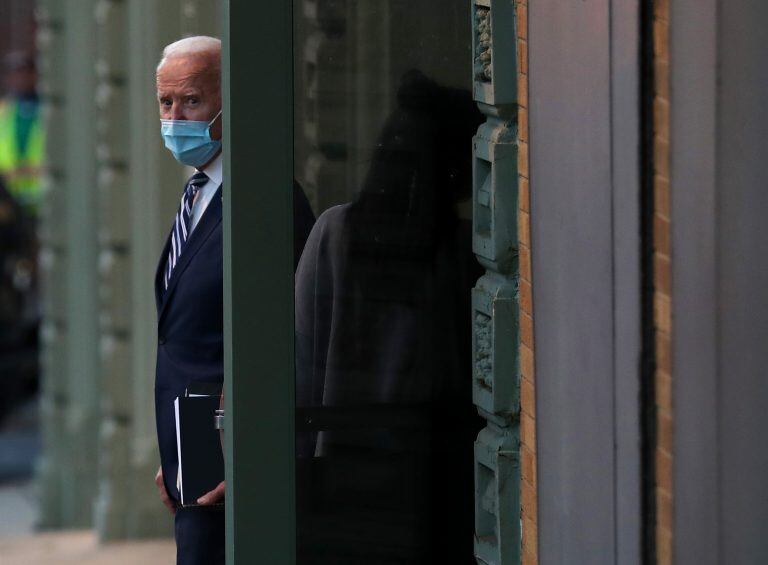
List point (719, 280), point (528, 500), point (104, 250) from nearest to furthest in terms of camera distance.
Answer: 1. point (719, 280)
2. point (528, 500)
3. point (104, 250)

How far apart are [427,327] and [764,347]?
1.06m

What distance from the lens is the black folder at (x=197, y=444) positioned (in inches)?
204

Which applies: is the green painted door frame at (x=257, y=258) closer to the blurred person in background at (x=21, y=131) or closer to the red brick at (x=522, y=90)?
the red brick at (x=522, y=90)

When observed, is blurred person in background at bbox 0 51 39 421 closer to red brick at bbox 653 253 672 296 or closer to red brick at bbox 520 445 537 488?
red brick at bbox 520 445 537 488

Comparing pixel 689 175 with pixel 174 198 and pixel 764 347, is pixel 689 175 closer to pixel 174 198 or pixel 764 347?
pixel 764 347

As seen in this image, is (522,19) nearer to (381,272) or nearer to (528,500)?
(381,272)

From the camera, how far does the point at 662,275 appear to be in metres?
4.34

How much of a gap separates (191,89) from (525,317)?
1.16 m

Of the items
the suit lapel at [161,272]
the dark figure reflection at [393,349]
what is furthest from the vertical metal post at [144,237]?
the dark figure reflection at [393,349]

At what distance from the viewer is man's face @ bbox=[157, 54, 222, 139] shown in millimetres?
5316

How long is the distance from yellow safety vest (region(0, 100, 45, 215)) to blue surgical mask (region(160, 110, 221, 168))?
709 inches

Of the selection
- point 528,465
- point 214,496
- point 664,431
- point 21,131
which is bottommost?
point 214,496

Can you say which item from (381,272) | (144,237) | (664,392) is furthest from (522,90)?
(144,237)

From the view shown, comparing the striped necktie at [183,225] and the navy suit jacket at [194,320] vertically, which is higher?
the striped necktie at [183,225]
